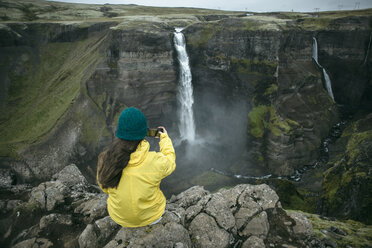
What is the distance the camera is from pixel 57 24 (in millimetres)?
46000

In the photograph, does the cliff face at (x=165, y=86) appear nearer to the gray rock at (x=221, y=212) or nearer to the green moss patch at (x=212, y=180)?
the green moss patch at (x=212, y=180)

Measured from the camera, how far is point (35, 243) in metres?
7.90

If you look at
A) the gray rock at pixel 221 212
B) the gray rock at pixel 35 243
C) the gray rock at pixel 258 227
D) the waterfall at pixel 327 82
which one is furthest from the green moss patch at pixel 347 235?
the waterfall at pixel 327 82

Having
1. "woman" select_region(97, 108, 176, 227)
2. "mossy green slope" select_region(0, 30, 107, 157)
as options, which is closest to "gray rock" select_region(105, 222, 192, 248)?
"woman" select_region(97, 108, 176, 227)

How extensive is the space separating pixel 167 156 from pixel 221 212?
5.23 meters

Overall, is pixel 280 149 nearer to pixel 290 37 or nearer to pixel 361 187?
pixel 361 187

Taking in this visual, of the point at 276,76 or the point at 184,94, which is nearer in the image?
the point at 276,76

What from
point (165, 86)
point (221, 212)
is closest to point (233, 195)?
point (221, 212)

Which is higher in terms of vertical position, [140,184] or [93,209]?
[140,184]

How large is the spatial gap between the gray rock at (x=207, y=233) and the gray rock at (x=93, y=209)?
386 centimetres

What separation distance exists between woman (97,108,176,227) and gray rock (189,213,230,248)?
351 centimetres

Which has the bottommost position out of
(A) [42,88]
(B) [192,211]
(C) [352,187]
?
(C) [352,187]

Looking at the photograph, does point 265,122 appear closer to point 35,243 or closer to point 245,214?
point 245,214

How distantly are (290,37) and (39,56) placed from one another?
4893cm
